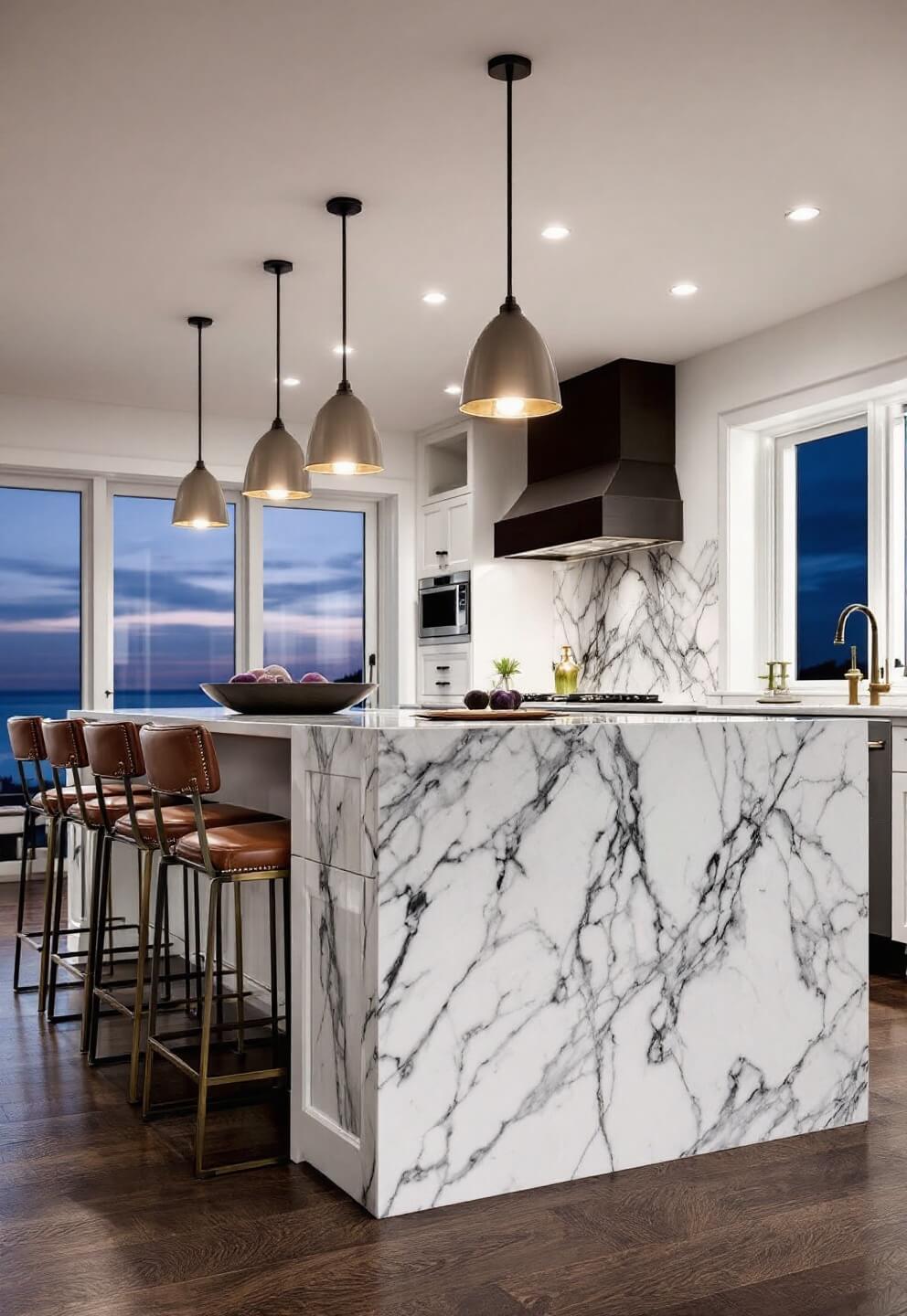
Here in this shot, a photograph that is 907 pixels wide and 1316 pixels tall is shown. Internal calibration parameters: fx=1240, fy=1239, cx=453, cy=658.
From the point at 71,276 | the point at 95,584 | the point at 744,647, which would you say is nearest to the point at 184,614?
the point at 95,584

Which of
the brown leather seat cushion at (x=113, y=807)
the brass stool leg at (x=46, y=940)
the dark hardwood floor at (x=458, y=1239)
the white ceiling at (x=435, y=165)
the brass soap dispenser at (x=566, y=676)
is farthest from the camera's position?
the brass soap dispenser at (x=566, y=676)

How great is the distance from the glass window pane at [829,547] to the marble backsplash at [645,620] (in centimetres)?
40

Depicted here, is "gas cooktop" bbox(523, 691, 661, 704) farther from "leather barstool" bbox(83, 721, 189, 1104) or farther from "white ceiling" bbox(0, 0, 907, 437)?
"leather barstool" bbox(83, 721, 189, 1104)

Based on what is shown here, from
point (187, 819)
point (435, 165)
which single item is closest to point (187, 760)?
point (187, 819)

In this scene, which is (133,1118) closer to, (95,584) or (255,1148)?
(255,1148)

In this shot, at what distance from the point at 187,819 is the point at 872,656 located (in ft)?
9.49

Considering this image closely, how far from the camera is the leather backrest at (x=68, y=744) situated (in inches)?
145

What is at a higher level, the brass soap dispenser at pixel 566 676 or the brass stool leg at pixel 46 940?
the brass soap dispenser at pixel 566 676

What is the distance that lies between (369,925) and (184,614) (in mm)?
5161

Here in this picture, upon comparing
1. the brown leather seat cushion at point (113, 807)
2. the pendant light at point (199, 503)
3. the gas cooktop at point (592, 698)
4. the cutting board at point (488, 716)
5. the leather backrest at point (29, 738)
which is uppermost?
the pendant light at point (199, 503)

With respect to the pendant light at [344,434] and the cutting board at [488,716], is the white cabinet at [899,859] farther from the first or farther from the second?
the pendant light at [344,434]

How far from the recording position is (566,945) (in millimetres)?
2439

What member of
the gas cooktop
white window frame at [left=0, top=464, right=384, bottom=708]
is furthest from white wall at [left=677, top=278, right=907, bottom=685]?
white window frame at [left=0, top=464, right=384, bottom=708]

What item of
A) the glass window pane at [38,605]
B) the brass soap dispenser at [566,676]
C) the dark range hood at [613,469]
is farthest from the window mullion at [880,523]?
the glass window pane at [38,605]
